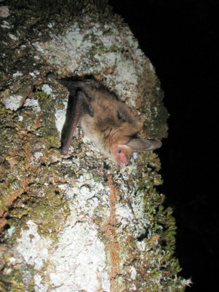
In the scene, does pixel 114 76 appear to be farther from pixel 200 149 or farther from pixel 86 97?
pixel 200 149

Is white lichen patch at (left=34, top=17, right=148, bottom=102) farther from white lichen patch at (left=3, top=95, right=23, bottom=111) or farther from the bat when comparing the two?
white lichen patch at (left=3, top=95, right=23, bottom=111)

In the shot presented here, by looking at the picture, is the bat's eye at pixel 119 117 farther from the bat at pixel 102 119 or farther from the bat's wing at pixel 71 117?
the bat's wing at pixel 71 117

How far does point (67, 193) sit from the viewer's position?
2016mm

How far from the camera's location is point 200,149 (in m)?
6.56

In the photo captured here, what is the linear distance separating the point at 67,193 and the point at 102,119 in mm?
1238

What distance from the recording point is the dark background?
5.87 meters

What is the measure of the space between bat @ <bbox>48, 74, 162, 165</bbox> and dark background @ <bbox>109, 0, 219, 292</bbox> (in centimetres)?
416

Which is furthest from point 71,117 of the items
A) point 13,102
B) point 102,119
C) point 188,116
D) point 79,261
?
point 188,116

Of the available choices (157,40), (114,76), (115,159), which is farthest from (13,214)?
(157,40)

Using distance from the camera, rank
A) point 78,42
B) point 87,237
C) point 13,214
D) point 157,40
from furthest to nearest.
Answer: point 157,40, point 78,42, point 87,237, point 13,214

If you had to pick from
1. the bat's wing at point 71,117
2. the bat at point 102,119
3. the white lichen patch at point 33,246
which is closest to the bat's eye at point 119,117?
the bat at point 102,119

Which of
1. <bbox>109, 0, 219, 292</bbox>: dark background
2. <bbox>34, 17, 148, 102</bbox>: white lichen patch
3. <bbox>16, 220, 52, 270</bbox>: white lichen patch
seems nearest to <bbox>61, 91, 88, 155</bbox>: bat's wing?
<bbox>34, 17, 148, 102</bbox>: white lichen patch

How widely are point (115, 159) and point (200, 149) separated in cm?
491

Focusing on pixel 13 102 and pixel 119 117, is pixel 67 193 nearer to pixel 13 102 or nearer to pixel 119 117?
pixel 13 102
